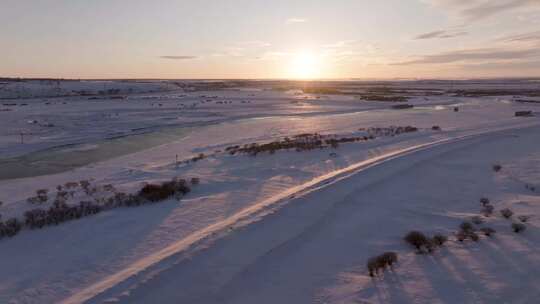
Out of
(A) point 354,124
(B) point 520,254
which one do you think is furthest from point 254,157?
(A) point 354,124

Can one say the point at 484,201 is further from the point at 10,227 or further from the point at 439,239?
the point at 10,227

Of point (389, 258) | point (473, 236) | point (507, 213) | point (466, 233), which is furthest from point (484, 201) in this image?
point (389, 258)

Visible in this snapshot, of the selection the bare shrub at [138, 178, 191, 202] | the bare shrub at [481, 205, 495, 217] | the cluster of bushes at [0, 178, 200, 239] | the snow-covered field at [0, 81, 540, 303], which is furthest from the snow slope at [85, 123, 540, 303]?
the cluster of bushes at [0, 178, 200, 239]

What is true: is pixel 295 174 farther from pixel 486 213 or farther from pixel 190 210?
pixel 486 213

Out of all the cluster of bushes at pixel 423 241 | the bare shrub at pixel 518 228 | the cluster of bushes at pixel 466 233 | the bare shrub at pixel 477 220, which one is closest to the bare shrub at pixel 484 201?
the bare shrub at pixel 477 220

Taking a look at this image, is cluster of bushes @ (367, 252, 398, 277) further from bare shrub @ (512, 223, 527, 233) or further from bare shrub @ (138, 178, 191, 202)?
bare shrub @ (138, 178, 191, 202)
